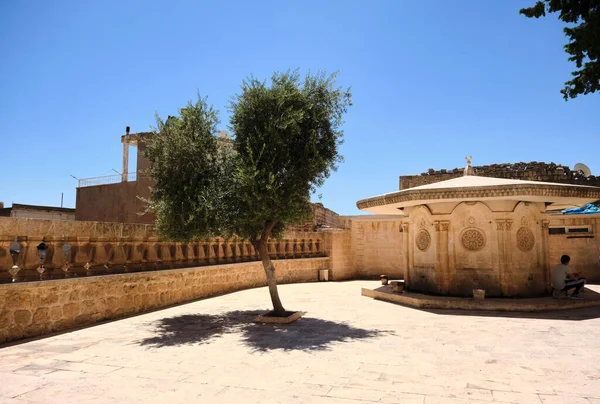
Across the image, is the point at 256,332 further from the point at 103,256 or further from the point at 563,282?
the point at 563,282

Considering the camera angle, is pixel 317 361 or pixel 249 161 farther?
pixel 249 161

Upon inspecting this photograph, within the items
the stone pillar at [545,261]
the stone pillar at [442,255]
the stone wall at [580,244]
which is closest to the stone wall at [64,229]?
the stone pillar at [442,255]

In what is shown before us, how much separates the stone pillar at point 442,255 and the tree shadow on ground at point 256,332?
423 centimetres

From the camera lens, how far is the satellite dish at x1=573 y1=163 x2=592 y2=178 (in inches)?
908

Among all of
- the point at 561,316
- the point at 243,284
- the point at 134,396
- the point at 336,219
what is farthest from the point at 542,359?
the point at 336,219

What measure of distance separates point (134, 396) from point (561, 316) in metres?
9.00

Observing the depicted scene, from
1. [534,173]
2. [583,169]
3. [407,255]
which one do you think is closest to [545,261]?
[407,255]

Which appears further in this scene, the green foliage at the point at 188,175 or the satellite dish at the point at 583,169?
the satellite dish at the point at 583,169

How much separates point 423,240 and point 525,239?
2.65 meters

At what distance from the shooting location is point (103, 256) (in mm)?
8781

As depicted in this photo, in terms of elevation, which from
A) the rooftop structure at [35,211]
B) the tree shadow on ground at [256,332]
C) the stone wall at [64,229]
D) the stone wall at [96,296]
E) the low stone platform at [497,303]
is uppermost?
the rooftop structure at [35,211]

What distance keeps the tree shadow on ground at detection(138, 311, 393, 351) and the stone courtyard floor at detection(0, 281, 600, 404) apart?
2cm

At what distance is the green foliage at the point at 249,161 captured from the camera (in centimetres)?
832

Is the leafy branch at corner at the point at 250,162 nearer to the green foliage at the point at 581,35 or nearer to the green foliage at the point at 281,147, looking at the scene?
the green foliage at the point at 281,147
